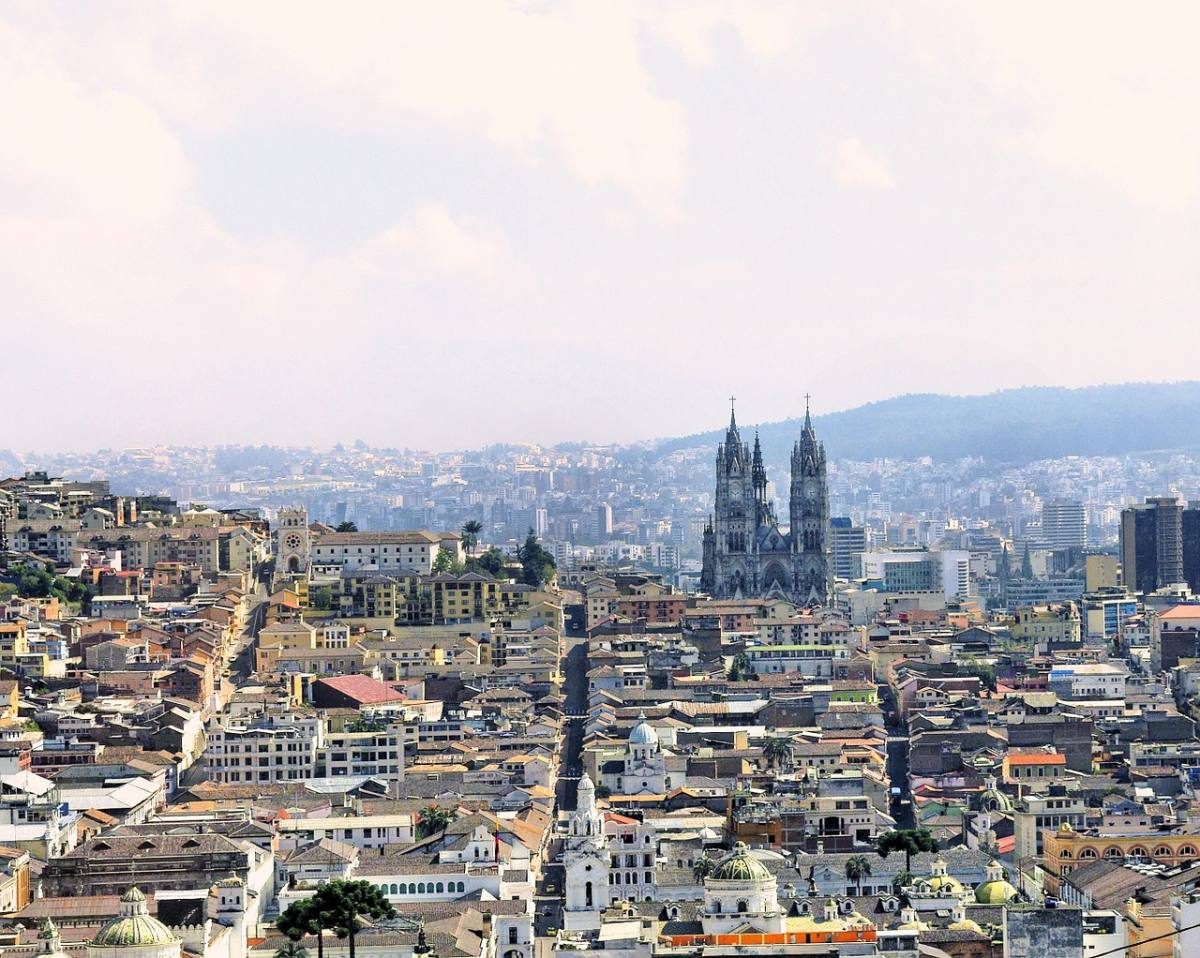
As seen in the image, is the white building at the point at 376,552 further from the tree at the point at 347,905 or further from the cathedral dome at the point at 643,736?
the tree at the point at 347,905

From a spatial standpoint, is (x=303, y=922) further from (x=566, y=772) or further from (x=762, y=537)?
(x=762, y=537)

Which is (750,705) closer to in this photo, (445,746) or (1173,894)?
(445,746)

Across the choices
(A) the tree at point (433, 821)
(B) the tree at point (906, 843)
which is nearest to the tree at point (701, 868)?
(B) the tree at point (906, 843)

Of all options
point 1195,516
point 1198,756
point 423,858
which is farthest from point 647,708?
point 1195,516

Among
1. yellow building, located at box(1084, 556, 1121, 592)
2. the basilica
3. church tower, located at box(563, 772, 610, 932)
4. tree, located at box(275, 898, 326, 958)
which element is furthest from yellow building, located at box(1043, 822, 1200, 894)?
yellow building, located at box(1084, 556, 1121, 592)

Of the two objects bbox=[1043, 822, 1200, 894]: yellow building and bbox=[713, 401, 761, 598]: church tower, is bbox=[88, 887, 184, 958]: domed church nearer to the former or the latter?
bbox=[1043, 822, 1200, 894]: yellow building

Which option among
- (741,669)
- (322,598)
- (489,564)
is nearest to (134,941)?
(741,669)
